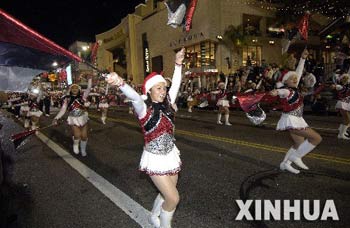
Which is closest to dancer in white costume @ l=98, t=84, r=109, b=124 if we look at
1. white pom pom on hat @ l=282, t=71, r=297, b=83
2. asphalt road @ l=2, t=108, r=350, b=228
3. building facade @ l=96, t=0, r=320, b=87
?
asphalt road @ l=2, t=108, r=350, b=228

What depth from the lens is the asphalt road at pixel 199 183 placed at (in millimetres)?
4500

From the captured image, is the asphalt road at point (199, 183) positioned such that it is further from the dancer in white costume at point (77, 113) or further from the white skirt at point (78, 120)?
the white skirt at point (78, 120)

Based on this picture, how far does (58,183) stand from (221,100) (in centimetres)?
954

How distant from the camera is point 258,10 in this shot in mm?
32969

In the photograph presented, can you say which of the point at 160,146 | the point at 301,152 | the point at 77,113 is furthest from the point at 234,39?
the point at 160,146

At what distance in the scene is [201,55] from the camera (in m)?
33.8

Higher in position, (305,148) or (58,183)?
(305,148)

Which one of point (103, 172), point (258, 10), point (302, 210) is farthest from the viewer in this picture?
point (258, 10)

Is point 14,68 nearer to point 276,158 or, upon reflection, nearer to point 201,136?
point 276,158

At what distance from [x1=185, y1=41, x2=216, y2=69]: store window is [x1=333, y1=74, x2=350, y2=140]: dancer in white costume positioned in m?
22.6

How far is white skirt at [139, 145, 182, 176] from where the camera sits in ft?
12.9

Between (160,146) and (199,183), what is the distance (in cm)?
217

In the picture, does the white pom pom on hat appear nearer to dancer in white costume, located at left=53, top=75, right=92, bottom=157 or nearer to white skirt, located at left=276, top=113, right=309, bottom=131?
white skirt, located at left=276, top=113, right=309, bottom=131

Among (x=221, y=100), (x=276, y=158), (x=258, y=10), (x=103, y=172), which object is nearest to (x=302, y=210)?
(x=276, y=158)
